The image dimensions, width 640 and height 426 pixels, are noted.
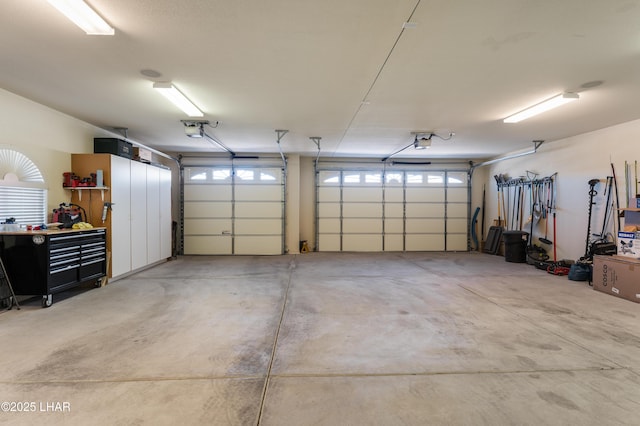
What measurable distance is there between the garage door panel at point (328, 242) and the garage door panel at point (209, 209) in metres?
2.77

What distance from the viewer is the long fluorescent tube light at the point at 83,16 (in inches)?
82.0

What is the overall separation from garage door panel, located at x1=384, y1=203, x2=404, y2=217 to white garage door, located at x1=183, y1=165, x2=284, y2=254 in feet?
10.3

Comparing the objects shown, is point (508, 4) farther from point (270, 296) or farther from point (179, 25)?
point (270, 296)

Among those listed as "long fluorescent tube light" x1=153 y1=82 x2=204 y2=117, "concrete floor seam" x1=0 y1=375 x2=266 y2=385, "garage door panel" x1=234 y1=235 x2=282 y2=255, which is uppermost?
"long fluorescent tube light" x1=153 y1=82 x2=204 y2=117

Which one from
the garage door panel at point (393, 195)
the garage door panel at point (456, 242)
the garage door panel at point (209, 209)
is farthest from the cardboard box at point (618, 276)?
the garage door panel at point (209, 209)

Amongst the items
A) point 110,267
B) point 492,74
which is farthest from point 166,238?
point 492,74

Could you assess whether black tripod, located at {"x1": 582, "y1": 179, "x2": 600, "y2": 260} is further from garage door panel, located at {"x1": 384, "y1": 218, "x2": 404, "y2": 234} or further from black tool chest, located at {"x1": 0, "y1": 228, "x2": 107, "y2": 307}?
black tool chest, located at {"x1": 0, "y1": 228, "x2": 107, "y2": 307}

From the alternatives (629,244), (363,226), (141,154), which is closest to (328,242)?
(363,226)

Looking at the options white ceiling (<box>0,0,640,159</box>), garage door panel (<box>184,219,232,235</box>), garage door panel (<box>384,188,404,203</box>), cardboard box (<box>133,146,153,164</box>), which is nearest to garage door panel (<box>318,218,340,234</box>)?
garage door panel (<box>384,188,404,203</box>)

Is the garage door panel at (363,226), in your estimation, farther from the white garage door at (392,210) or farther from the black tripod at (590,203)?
the black tripod at (590,203)

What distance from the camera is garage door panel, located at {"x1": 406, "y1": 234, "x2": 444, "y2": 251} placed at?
9070mm

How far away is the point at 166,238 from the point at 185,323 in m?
4.25

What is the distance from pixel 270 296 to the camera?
432 cm

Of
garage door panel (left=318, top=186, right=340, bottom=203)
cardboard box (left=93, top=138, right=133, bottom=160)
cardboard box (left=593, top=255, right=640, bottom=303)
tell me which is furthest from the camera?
garage door panel (left=318, top=186, right=340, bottom=203)
